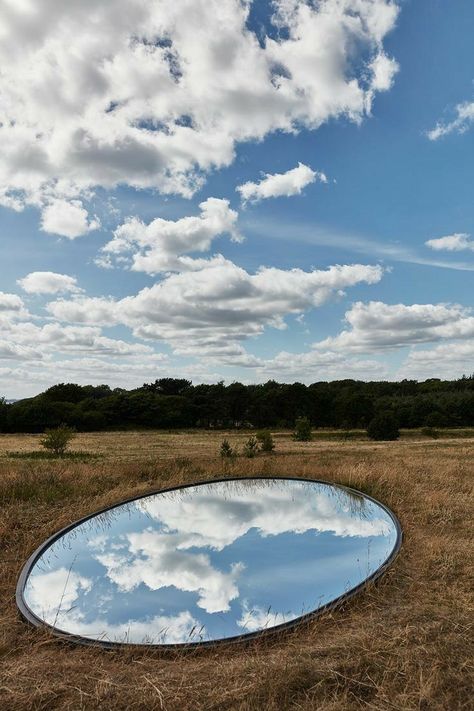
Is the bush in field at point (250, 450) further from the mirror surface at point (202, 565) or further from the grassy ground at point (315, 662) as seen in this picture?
the grassy ground at point (315, 662)

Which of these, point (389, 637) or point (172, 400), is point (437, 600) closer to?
point (389, 637)

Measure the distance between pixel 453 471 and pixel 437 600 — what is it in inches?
422

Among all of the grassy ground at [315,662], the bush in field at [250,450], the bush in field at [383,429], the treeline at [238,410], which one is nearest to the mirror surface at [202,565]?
the grassy ground at [315,662]

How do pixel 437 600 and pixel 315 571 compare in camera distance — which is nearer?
pixel 437 600

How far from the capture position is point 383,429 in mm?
67938

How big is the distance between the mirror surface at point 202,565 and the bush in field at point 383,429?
190 ft

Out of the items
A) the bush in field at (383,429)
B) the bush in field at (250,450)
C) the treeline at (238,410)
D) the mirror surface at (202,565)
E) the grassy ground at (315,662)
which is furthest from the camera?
the treeline at (238,410)

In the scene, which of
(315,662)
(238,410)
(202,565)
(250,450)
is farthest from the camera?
(238,410)

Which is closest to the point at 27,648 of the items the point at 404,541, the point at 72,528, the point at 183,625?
the point at 183,625

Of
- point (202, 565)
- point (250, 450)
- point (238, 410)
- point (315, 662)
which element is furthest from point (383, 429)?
point (315, 662)

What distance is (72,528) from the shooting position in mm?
10734

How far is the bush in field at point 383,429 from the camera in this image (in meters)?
67.8

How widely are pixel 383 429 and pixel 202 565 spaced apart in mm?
63383

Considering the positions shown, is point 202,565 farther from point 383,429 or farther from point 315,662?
point 383,429
